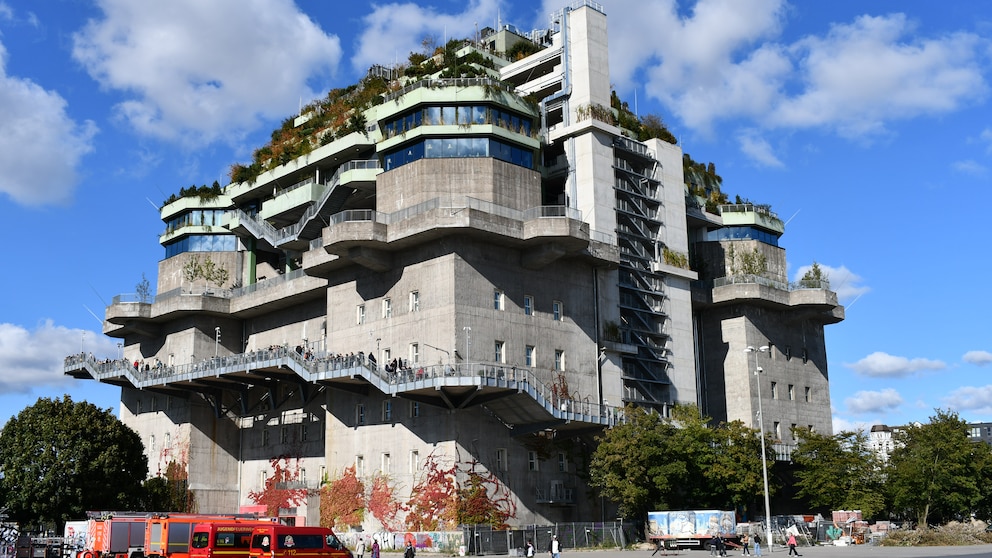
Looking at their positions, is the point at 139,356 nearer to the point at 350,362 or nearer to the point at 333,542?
the point at 350,362

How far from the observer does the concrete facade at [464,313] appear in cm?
6831

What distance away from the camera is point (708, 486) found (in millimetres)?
72750

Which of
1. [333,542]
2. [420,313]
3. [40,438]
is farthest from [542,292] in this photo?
[40,438]

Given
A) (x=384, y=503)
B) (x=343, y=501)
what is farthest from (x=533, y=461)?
(x=343, y=501)

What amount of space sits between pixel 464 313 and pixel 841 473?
34.9 m

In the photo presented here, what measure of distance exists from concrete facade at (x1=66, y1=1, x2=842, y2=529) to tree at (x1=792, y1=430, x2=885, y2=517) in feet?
23.1

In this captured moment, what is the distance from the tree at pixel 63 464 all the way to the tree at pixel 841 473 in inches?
2096

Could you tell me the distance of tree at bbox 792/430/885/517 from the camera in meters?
79.4

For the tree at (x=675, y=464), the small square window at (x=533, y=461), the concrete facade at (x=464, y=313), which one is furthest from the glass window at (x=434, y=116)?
the tree at (x=675, y=464)

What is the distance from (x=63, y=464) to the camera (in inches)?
2913

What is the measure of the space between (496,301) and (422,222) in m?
7.54

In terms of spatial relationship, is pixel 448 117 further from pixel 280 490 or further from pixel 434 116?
pixel 280 490

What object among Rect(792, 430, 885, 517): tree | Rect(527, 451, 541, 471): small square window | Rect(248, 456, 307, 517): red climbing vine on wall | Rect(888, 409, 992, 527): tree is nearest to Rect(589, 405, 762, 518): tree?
Rect(527, 451, 541, 471): small square window

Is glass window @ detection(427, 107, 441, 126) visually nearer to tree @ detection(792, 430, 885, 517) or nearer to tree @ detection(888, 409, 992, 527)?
tree @ detection(792, 430, 885, 517)
